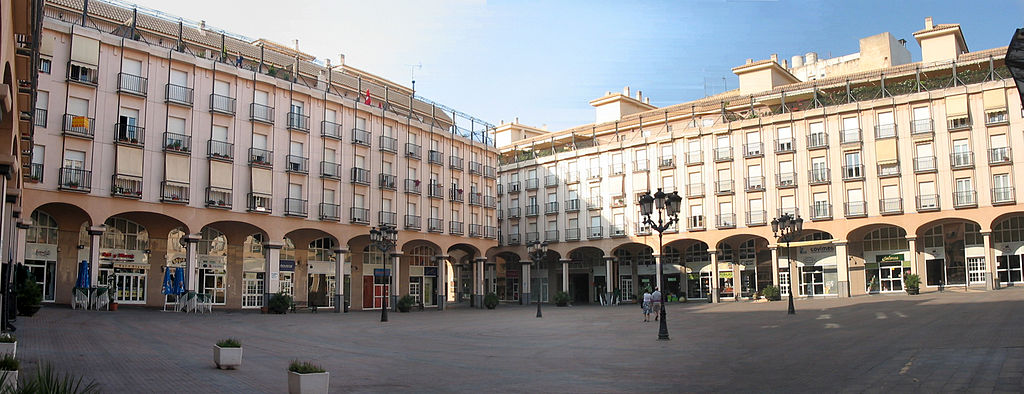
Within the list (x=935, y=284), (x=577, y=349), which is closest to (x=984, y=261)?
(x=935, y=284)

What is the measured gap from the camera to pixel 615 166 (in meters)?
58.8

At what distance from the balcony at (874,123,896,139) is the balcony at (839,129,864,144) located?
95cm

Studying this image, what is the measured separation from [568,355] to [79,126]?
88.4 ft

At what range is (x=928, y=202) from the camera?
4481cm

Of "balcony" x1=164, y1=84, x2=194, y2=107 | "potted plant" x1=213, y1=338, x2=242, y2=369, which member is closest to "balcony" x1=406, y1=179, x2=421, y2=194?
"balcony" x1=164, y1=84, x2=194, y2=107

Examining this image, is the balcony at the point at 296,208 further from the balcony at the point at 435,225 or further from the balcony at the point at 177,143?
the balcony at the point at 435,225

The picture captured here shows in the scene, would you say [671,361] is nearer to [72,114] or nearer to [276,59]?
[72,114]

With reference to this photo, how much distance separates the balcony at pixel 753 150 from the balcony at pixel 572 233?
15056 millimetres

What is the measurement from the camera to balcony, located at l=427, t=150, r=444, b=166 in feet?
168

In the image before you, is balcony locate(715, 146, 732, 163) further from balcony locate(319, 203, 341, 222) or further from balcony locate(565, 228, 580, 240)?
balcony locate(319, 203, 341, 222)

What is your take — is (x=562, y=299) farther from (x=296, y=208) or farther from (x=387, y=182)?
(x=296, y=208)

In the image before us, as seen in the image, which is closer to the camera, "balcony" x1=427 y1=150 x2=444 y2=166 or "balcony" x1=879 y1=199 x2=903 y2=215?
"balcony" x1=879 y1=199 x2=903 y2=215

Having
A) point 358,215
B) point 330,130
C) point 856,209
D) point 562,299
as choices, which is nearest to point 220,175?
point 330,130

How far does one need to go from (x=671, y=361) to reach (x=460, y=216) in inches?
1560
